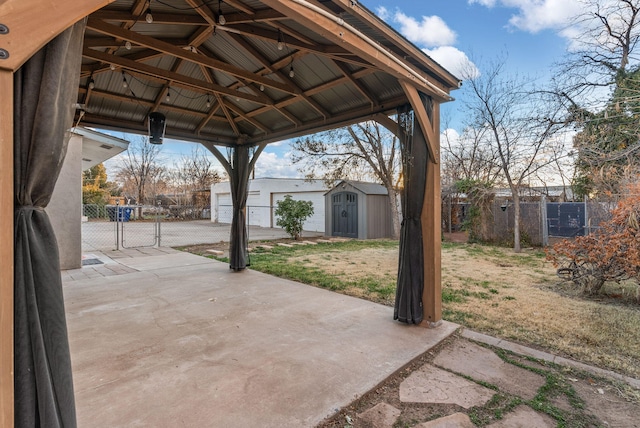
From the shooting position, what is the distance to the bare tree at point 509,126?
316 inches

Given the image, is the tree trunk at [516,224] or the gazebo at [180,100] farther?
the tree trunk at [516,224]

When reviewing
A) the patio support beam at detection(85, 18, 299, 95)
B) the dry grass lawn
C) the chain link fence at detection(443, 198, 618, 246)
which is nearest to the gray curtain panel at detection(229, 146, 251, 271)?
the dry grass lawn

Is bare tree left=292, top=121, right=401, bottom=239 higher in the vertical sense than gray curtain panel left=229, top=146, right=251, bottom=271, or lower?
higher

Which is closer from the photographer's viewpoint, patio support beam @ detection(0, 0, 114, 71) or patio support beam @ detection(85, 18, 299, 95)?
patio support beam @ detection(0, 0, 114, 71)

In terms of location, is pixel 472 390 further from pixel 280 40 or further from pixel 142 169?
pixel 142 169

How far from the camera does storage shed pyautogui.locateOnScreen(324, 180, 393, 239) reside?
11625 millimetres

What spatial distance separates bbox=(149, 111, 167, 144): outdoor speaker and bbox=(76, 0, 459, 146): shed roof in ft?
0.48

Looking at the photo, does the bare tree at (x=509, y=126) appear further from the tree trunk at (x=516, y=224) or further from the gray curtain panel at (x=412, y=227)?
the gray curtain panel at (x=412, y=227)

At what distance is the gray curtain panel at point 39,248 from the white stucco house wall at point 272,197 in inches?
488

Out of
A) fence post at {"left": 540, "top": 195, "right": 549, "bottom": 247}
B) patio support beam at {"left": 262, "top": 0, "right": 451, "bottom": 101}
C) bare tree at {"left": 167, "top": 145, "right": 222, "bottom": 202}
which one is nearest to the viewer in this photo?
patio support beam at {"left": 262, "top": 0, "right": 451, "bottom": 101}

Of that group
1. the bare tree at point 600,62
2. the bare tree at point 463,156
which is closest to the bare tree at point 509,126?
the bare tree at point 600,62

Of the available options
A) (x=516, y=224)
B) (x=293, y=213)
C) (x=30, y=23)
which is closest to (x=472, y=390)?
(x=30, y=23)

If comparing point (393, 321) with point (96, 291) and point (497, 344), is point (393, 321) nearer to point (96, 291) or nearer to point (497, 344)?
point (497, 344)

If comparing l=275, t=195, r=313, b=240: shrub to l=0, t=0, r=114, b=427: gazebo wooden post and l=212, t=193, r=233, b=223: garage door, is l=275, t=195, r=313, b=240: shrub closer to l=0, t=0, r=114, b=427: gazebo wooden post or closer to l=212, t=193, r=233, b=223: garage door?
l=212, t=193, r=233, b=223: garage door
